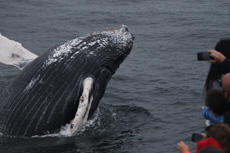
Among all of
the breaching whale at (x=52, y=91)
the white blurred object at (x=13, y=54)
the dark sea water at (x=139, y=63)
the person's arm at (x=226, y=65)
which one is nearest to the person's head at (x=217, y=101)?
the person's arm at (x=226, y=65)

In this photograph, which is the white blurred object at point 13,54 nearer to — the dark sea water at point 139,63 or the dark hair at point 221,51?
the dark sea water at point 139,63

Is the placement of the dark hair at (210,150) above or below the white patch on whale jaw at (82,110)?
above

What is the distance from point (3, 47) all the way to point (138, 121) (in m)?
4.94

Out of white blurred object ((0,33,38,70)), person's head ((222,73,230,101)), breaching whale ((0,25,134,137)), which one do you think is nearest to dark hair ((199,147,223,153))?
person's head ((222,73,230,101))

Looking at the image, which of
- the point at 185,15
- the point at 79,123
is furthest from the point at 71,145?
the point at 185,15

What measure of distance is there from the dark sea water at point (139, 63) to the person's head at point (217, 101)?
13.2ft

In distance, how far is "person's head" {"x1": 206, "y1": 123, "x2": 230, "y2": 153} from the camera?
6.47 m

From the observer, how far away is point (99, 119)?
555 inches

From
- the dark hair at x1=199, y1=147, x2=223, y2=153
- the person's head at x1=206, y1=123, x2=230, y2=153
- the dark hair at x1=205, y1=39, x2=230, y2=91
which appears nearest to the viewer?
the dark hair at x1=199, y1=147, x2=223, y2=153

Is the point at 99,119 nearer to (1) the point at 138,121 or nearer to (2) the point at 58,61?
(1) the point at 138,121

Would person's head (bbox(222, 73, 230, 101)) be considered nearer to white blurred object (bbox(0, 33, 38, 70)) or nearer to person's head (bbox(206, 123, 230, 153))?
person's head (bbox(206, 123, 230, 153))

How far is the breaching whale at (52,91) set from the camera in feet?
40.7

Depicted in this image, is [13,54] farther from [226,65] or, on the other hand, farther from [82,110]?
[226,65]

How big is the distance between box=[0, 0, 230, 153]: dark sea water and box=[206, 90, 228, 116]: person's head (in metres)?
4.03
